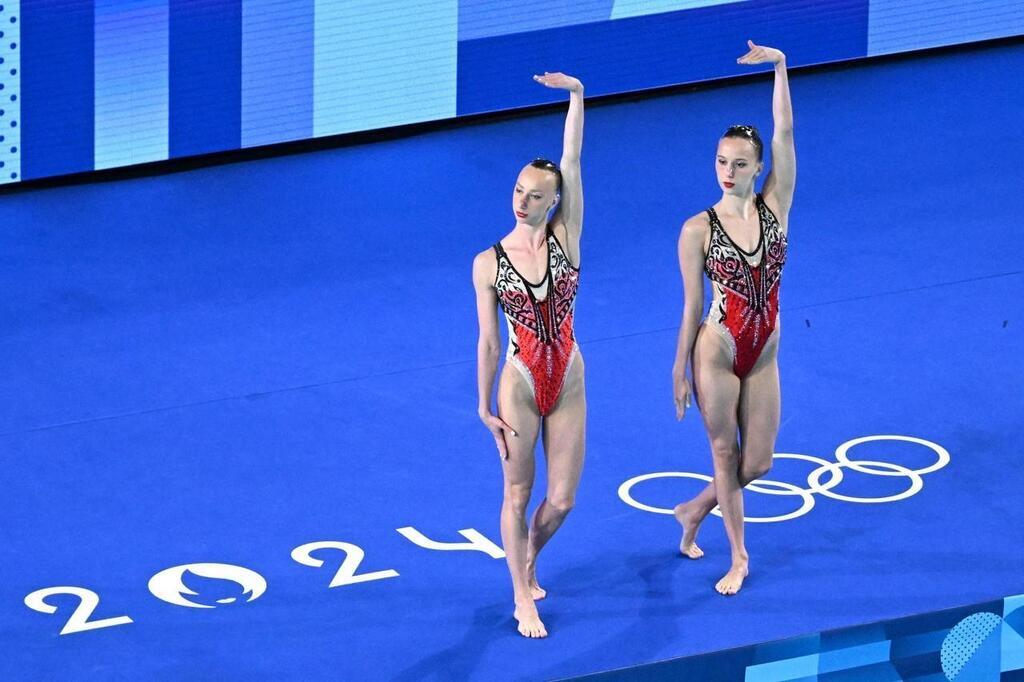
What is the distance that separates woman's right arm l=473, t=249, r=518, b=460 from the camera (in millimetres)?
7145

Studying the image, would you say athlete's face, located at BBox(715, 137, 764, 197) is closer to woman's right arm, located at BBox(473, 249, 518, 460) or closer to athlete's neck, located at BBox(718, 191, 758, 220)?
athlete's neck, located at BBox(718, 191, 758, 220)

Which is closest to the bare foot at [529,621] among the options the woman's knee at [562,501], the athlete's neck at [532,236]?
the woman's knee at [562,501]

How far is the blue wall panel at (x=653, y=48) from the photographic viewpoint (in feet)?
44.4

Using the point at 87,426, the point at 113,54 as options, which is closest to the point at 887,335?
the point at 87,426

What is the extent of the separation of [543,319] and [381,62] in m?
6.21

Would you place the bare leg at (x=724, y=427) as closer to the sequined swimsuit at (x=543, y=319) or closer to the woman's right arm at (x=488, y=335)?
the sequined swimsuit at (x=543, y=319)

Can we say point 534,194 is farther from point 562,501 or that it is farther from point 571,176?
point 562,501

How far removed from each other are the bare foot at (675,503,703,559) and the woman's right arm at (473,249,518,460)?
109 centimetres

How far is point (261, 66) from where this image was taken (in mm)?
12703

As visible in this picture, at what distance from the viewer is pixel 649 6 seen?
13844 millimetres

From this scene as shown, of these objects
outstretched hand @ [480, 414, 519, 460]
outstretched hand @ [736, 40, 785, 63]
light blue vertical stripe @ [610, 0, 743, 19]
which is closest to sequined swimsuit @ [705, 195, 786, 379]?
outstretched hand @ [736, 40, 785, 63]

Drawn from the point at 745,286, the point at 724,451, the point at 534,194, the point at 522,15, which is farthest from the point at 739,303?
the point at 522,15

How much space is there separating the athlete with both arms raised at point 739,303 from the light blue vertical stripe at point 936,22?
7.38 meters

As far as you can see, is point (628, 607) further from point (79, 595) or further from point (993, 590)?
point (79, 595)
